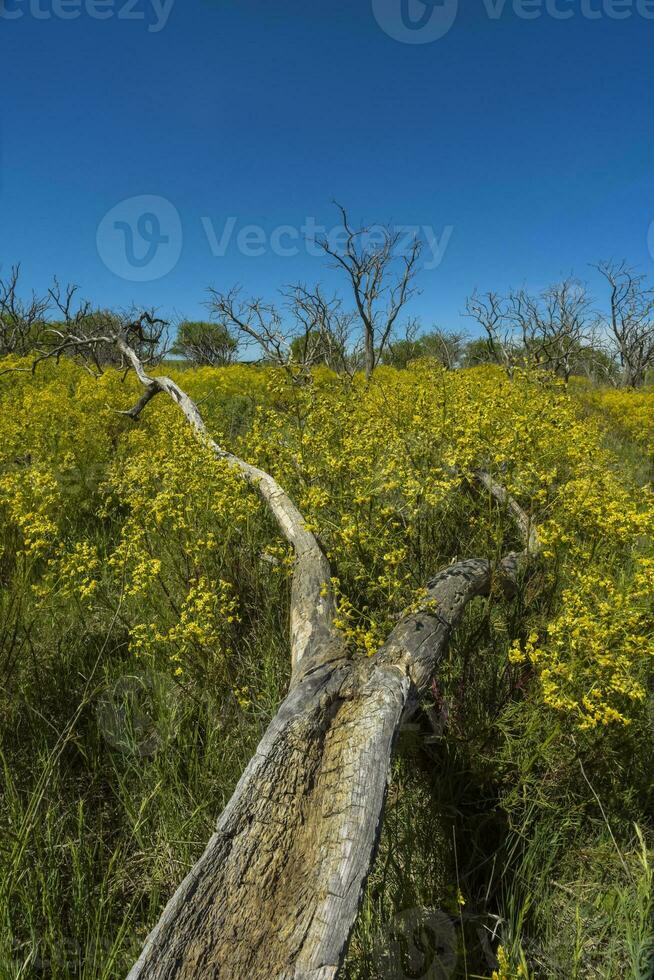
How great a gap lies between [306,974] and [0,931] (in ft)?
3.14

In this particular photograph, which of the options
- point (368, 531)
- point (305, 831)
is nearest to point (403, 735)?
point (305, 831)

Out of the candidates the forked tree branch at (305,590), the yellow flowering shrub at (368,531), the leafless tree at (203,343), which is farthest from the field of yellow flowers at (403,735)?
the leafless tree at (203,343)

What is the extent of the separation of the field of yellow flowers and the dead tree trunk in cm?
22

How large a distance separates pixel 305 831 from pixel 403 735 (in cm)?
77

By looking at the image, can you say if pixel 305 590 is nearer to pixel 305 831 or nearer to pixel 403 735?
pixel 403 735

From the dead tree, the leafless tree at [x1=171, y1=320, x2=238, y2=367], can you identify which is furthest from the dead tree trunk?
the leafless tree at [x1=171, y1=320, x2=238, y2=367]

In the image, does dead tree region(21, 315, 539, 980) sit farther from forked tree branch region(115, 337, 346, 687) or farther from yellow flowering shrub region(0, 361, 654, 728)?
yellow flowering shrub region(0, 361, 654, 728)

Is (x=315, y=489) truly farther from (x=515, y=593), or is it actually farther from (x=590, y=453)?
(x=590, y=453)

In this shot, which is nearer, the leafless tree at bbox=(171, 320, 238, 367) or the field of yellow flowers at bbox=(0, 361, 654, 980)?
the field of yellow flowers at bbox=(0, 361, 654, 980)

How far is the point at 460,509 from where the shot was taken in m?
3.64

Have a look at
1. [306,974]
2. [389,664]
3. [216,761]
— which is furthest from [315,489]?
[306,974]

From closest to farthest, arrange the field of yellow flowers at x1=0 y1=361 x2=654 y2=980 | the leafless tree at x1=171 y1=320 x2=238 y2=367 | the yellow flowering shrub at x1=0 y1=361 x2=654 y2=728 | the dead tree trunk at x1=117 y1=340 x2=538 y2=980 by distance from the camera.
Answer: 1. the dead tree trunk at x1=117 y1=340 x2=538 y2=980
2. the field of yellow flowers at x1=0 y1=361 x2=654 y2=980
3. the yellow flowering shrub at x1=0 y1=361 x2=654 y2=728
4. the leafless tree at x1=171 y1=320 x2=238 y2=367

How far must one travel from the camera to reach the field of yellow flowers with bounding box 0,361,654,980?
1.58m

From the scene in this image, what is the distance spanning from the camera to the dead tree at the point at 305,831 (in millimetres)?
1052
